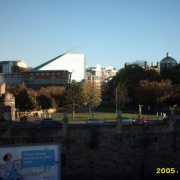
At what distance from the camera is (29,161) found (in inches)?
843

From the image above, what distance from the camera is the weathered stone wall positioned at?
26516 mm

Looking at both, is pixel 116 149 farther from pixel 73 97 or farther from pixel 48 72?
pixel 48 72

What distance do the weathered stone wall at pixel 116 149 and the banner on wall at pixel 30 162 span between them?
13.2ft

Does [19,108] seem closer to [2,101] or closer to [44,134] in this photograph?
[2,101]

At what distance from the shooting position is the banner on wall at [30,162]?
828 inches

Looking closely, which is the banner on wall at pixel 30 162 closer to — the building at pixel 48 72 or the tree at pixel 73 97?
the tree at pixel 73 97

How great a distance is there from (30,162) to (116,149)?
8.84m

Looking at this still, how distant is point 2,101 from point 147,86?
30110mm

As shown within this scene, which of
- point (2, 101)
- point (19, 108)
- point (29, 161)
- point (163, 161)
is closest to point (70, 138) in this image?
point (29, 161)

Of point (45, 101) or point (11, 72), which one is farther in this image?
point (11, 72)

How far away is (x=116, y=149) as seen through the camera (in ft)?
89.7

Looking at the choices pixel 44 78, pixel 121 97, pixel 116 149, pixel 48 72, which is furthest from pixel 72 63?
pixel 116 149
